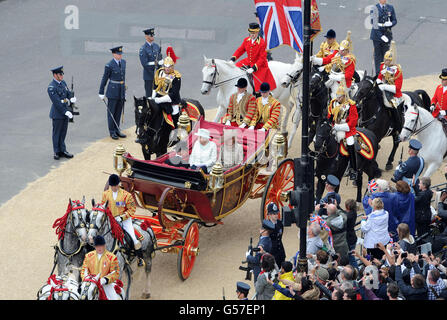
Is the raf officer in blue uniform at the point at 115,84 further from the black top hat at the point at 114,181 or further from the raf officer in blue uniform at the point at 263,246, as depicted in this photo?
the raf officer in blue uniform at the point at 263,246

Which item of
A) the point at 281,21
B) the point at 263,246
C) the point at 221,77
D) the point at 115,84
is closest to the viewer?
the point at 263,246

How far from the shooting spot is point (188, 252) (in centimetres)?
1281

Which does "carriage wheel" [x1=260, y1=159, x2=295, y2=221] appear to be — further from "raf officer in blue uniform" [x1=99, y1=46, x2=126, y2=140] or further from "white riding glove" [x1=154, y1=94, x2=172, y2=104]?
"raf officer in blue uniform" [x1=99, y1=46, x2=126, y2=140]

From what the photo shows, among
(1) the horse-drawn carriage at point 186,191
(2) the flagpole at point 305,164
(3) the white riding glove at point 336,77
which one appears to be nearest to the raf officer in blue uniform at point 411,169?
(1) the horse-drawn carriage at point 186,191

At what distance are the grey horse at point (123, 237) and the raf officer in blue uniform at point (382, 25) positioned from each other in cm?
1183

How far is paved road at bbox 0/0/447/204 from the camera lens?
20.1m

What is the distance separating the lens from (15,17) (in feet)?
88.8

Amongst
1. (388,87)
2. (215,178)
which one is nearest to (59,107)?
(215,178)

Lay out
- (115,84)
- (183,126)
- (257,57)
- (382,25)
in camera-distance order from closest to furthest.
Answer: (183,126), (257,57), (115,84), (382,25)

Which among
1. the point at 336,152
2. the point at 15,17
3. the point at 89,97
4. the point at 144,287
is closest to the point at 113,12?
the point at 15,17

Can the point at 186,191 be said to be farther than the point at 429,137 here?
No

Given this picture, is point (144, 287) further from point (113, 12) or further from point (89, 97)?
point (113, 12)

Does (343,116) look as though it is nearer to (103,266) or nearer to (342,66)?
(342,66)

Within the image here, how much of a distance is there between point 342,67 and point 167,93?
4.00 metres
